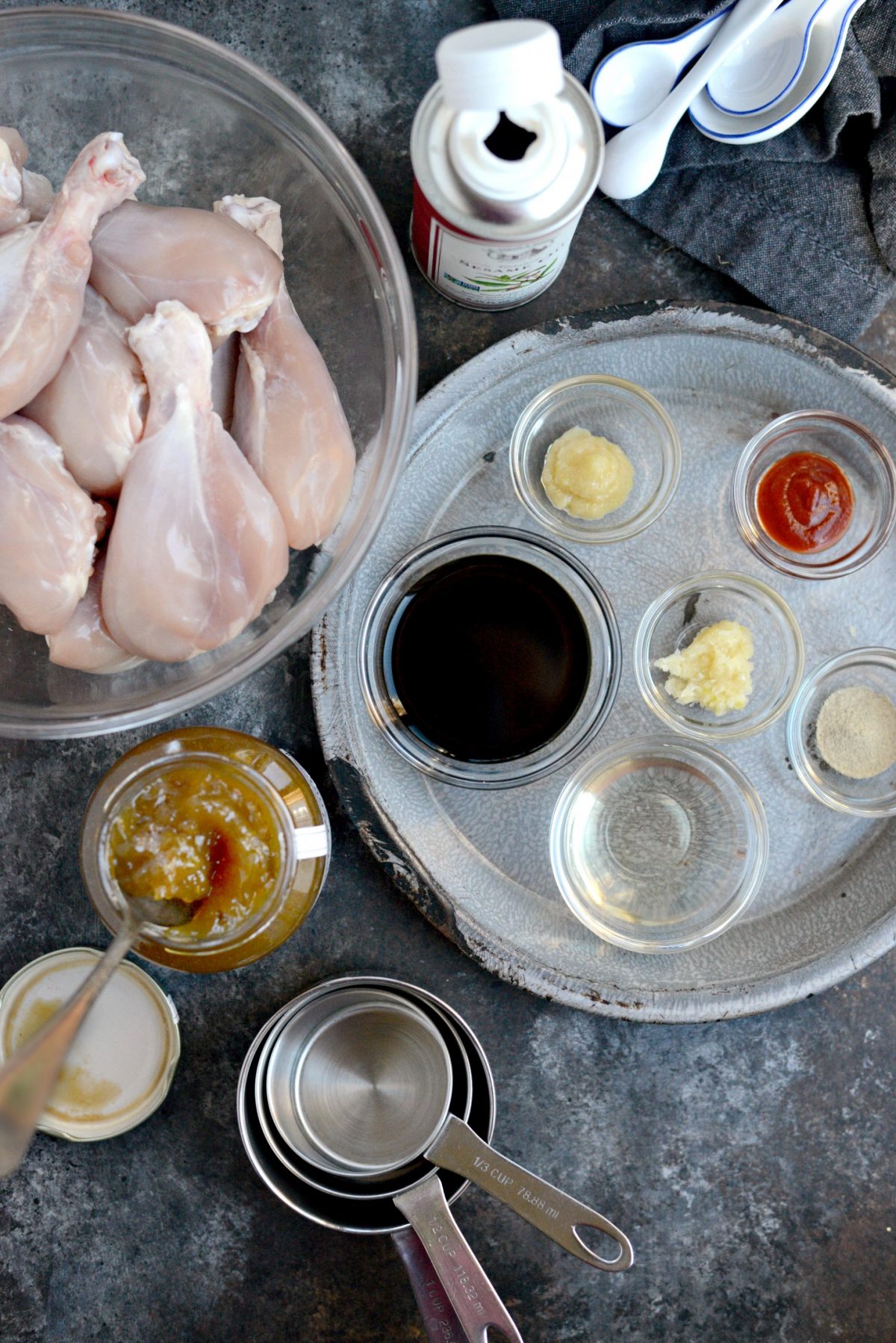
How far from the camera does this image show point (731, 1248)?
107cm

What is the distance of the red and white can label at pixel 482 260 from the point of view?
0.81 m

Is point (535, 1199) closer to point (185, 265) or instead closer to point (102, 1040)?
point (102, 1040)

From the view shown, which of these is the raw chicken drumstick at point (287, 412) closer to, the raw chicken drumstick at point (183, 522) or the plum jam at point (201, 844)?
the raw chicken drumstick at point (183, 522)

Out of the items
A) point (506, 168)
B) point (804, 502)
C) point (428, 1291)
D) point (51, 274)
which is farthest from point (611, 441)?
point (428, 1291)

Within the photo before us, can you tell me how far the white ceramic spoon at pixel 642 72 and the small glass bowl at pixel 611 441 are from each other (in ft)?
0.86

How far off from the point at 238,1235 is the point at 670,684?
751 millimetres

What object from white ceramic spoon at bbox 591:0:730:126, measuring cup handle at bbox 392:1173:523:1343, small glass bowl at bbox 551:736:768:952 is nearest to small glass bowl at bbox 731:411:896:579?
small glass bowl at bbox 551:736:768:952

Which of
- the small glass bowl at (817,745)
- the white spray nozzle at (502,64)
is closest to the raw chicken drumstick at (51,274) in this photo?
the white spray nozzle at (502,64)

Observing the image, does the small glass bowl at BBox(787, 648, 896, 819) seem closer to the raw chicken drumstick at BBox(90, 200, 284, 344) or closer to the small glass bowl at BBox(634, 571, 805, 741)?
the small glass bowl at BBox(634, 571, 805, 741)

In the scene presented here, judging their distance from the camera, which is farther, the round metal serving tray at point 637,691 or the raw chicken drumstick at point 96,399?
the round metal serving tray at point 637,691

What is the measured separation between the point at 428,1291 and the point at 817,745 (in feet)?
2.25

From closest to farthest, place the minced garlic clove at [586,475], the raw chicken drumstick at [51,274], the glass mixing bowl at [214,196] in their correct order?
the raw chicken drumstick at [51,274]
the glass mixing bowl at [214,196]
the minced garlic clove at [586,475]

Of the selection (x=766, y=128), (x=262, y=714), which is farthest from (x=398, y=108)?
(x=262, y=714)

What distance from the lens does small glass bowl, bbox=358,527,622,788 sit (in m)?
0.99
